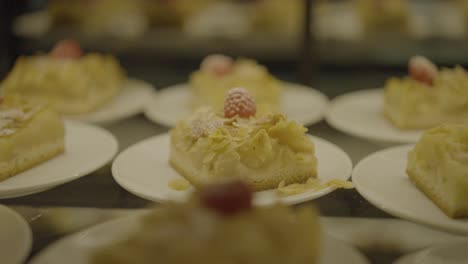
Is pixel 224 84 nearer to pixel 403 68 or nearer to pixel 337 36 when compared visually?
pixel 337 36

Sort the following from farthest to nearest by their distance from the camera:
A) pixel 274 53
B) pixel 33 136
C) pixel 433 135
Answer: pixel 274 53
pixel 33 136
pixel 433 135

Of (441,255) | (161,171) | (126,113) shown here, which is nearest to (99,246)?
(161,171)

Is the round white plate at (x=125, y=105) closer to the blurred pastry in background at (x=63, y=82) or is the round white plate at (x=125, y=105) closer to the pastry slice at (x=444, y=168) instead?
the blurred pastry in background at (x=63, y=82)

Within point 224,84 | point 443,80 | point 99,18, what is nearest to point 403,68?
point 443,80

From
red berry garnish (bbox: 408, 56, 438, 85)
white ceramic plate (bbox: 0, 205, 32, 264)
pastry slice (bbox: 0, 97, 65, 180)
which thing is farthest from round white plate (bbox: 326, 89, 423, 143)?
white ceramic plate (bbox: 0, 205, 32, 264)

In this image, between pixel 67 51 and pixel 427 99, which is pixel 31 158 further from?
pixel 427 99
